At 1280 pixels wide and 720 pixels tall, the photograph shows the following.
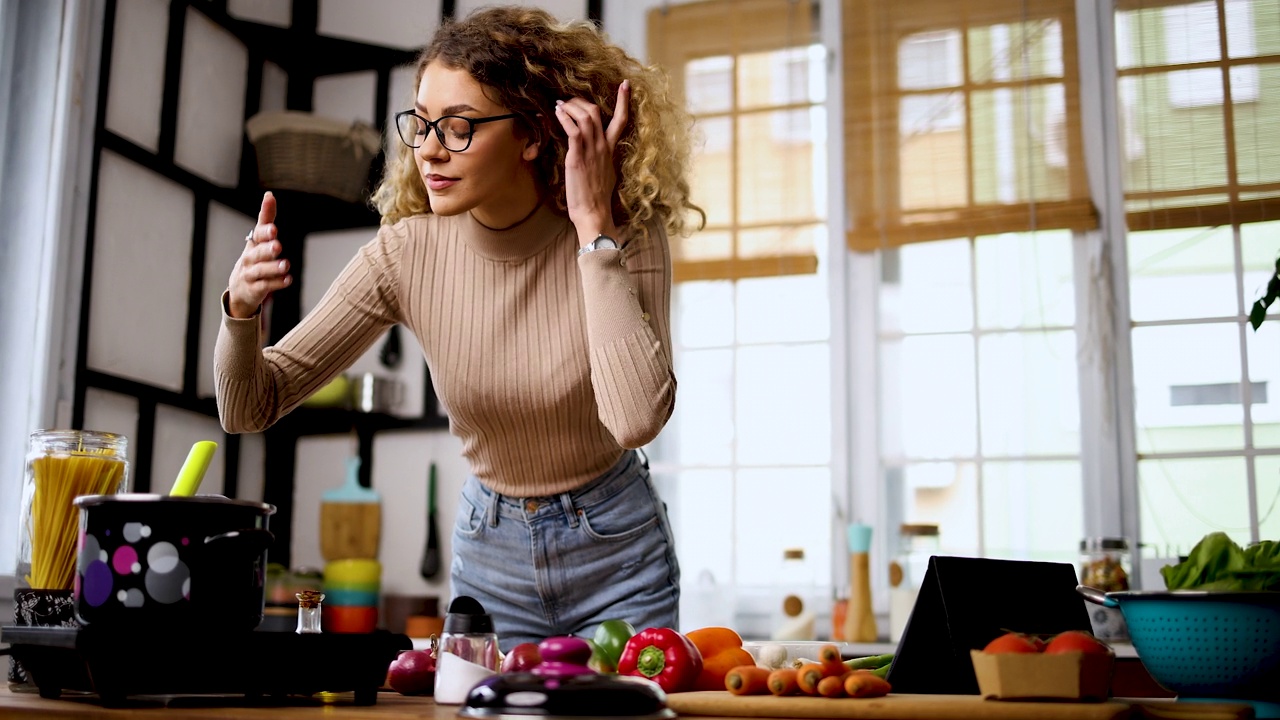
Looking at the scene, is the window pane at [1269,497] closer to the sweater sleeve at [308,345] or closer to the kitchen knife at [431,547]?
the kitchen knife at [431,547]

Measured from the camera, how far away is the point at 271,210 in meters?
1.41

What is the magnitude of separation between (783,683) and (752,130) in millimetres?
3117

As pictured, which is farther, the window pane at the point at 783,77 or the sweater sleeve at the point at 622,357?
the window pane at the point at 783,77

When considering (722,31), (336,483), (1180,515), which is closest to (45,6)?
(336,483)

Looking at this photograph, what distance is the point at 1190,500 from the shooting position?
3.43 metres

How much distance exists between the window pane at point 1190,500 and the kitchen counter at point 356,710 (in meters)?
2.56

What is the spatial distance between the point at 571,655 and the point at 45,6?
311 cm

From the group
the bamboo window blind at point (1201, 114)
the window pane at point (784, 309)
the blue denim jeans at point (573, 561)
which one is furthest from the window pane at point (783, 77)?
the blue denim jeans at point (573, 561)

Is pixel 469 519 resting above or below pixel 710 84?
below

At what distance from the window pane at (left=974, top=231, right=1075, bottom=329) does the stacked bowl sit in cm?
206

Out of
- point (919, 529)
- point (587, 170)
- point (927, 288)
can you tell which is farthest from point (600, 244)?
point (927, 288)

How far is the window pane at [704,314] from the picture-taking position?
12.9 feet

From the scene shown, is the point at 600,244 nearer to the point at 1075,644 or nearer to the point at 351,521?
the point at 1075,644

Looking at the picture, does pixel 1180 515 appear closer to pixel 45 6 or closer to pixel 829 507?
pixel 829 507
